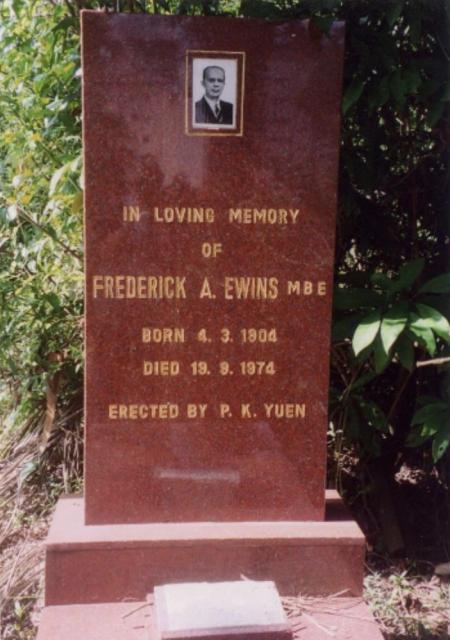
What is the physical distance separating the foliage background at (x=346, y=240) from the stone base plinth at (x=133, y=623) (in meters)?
0.76

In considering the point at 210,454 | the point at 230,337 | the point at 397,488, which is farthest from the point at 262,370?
the point at 397,488

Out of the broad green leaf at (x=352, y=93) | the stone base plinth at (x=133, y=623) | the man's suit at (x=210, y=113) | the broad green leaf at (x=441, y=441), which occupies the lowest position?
the stone base plinth at (x=133, y=623)

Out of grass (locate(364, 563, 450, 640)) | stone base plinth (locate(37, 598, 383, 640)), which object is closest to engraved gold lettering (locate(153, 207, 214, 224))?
stone base plinth (locate(37, 598, 383, 640))

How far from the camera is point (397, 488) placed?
4035mm

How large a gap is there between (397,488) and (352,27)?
92.4 inches

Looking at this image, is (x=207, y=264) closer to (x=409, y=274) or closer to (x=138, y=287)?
(x=138, y=287)

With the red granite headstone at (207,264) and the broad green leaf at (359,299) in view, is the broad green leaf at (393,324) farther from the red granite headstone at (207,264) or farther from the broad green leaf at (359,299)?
the red granite headstone at (207,264)

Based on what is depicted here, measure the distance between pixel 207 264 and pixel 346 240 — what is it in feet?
4.04

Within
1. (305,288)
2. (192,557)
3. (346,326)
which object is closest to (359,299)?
(346,326)

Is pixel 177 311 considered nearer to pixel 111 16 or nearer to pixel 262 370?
pixel 262 370

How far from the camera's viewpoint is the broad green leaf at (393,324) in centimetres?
270

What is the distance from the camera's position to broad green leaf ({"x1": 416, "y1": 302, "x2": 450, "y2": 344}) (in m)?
2.70

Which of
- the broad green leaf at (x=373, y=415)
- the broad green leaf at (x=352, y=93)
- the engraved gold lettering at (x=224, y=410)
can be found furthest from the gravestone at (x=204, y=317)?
the broad green leaf at (x=373, y=415)

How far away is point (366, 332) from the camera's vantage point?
2.78 meters
